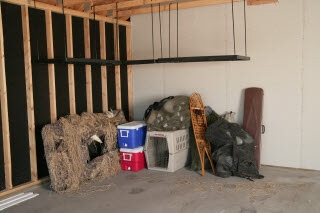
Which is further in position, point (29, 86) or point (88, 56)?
point (88, 56)

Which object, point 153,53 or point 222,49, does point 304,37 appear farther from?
point 153,53

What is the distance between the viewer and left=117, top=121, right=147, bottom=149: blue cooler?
552 centimetres

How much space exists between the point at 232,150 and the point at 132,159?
1596mm

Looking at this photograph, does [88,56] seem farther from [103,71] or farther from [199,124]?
[199,124]

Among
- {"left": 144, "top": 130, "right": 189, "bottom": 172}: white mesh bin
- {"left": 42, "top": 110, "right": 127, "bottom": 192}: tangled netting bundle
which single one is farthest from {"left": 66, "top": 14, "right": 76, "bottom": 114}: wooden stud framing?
{"left": 144, "top": 130, "right": 189, "bottom": 172}: white mesh bin

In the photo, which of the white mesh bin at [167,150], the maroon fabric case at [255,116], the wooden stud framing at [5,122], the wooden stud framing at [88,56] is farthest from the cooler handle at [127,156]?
the maroon fabric case at [255,116]

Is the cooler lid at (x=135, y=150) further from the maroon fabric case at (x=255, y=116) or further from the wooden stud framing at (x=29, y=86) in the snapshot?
the maroon fabric case at (x=255, y=116)

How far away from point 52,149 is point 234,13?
3586mm

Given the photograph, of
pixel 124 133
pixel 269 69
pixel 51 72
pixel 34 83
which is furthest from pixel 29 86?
pixel 269 69

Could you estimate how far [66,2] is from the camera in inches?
207

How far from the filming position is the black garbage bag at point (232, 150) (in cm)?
503

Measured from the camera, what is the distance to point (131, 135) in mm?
5504

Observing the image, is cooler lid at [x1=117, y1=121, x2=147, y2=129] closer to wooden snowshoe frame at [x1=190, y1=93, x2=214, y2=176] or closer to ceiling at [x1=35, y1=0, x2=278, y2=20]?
wooden snowshoe frame at [x1=190, y1=93, x2=214, y2=176]

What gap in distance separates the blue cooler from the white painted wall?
1146 mm
